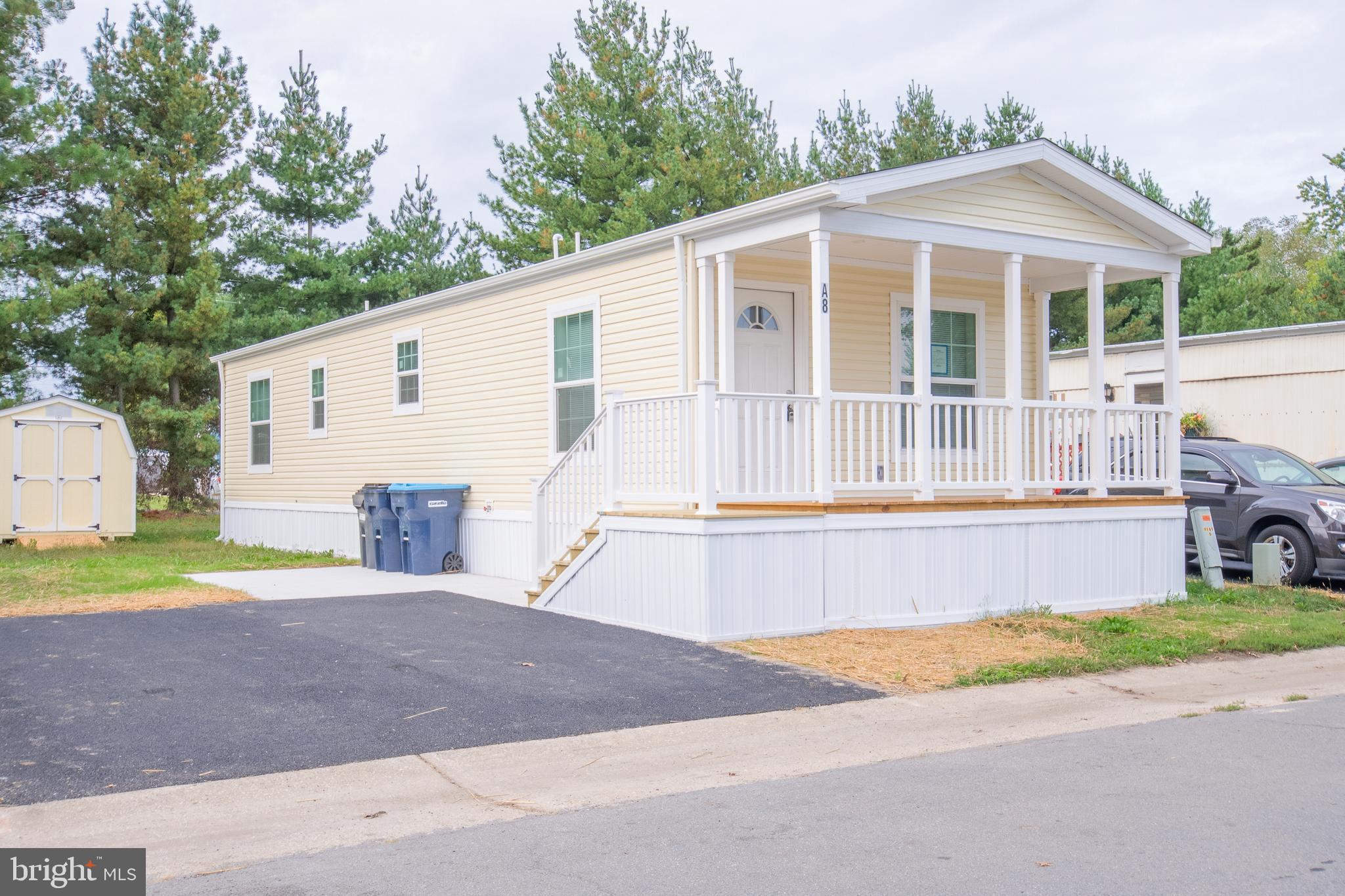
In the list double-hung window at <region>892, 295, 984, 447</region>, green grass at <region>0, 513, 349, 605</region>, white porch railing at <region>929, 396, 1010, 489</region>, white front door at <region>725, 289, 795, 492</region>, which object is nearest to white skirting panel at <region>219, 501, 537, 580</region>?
green grass at <region>0, 513, 349, 605</region>

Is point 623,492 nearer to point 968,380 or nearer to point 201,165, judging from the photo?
point 968,380

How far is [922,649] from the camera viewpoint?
9070 millimetres

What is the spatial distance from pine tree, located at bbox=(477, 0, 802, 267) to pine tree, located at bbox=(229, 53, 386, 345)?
4.26 metres

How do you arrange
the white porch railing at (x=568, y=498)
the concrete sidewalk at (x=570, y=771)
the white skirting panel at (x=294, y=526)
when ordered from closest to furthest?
the concrete sidewalk at (x=570, y=771) → the white porch railing at (x=568, y=498) → the white skirting panel at (x=294, y=526)

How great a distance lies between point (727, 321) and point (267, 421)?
40.1ft

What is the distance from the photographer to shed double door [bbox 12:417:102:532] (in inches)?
760

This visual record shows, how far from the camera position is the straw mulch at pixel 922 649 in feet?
27.0

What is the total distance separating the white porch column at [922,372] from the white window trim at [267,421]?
1301 cm

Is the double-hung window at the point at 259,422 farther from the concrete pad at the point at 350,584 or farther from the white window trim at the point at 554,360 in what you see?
the white window trim at the point at 554,360

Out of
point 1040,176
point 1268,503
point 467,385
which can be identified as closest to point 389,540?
point 467,385

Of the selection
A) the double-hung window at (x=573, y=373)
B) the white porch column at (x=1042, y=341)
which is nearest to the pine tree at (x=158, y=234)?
the double-hung window at (x=573, y=373)

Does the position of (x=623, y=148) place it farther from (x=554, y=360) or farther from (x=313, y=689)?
(x=313, y=689)

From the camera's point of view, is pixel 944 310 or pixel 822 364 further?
pixel 944 310

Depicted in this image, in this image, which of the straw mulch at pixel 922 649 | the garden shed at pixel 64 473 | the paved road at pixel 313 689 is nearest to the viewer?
the paved road at pixel 313 689
